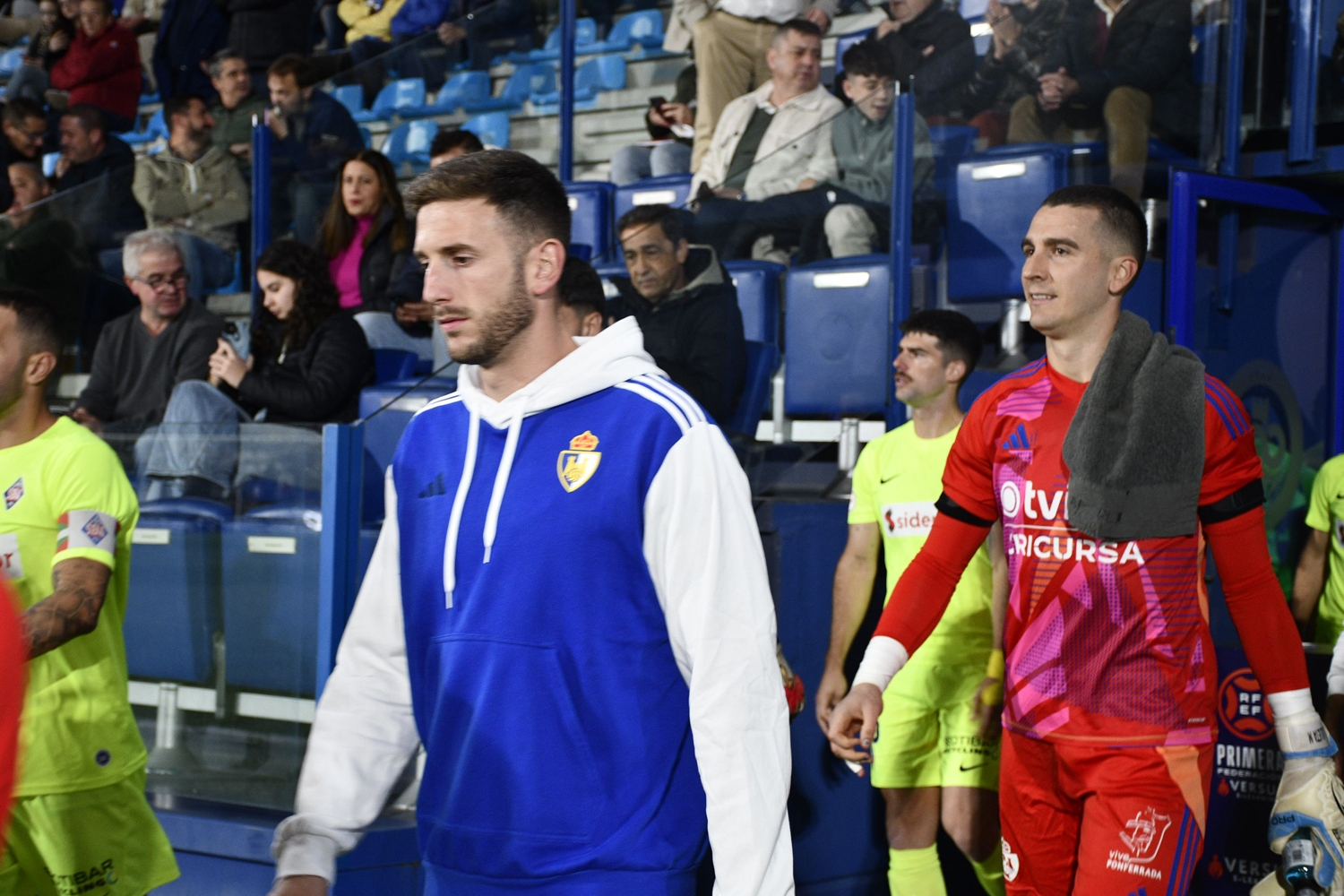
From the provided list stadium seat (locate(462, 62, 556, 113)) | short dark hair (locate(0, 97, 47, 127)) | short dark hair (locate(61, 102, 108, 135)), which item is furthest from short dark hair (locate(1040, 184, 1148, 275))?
short dark hair (locate(0, 97, 47, 127))

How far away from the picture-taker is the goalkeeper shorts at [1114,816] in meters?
3.03

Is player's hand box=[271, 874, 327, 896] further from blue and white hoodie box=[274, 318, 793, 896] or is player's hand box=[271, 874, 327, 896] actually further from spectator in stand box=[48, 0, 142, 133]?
spectator in stand box=[48, 0, 142, 133]

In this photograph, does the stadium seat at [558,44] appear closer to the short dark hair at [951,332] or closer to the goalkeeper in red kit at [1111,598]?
the short dark hair at [951,332]

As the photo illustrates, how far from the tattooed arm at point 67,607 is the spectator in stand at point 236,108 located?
524 centimetres

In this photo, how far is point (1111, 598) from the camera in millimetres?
3102

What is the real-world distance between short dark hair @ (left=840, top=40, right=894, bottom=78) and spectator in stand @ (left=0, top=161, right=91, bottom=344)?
4.32 m

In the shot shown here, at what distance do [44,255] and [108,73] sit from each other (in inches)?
121

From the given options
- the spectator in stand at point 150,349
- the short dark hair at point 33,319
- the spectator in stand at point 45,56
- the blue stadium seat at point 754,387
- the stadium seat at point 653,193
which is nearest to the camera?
the short dark hair at point 33,319

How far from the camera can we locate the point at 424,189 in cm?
234

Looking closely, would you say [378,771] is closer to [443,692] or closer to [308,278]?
[443,692]

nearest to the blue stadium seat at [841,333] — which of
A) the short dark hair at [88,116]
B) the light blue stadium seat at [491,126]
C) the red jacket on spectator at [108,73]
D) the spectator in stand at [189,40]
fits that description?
the light blue stadium seat at [491,126]

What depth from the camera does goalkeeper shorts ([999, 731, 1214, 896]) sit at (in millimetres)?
3033

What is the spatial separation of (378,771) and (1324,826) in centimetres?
192

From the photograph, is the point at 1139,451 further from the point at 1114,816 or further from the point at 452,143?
the point at 452,143
